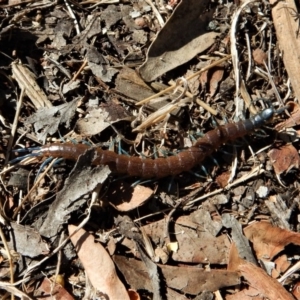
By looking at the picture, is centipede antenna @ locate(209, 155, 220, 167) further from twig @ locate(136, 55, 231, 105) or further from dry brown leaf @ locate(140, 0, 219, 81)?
dry brown leaf @ locate(140, 0, 219, 81)

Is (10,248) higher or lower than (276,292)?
higher

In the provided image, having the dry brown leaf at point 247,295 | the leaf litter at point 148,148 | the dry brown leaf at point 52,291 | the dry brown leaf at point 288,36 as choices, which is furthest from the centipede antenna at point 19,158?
the dry brown leaf at point 288,36

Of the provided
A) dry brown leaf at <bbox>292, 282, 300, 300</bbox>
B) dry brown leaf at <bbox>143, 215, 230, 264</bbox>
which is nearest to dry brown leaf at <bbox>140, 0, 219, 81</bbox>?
dry brown leaf at <bbox>143, 215, 230, 264</bbox>

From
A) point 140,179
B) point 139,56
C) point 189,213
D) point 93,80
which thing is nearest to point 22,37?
point 93,80

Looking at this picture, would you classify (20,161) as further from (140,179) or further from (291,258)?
(291,258)

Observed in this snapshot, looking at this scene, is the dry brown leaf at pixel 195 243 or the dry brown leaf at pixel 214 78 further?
the dry brown leaf at pixel 214 78

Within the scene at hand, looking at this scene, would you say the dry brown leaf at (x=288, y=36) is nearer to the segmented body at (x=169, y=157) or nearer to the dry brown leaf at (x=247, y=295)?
the segmented body at (x=169, y=157)

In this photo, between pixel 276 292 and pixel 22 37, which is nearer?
pixel 276 292
